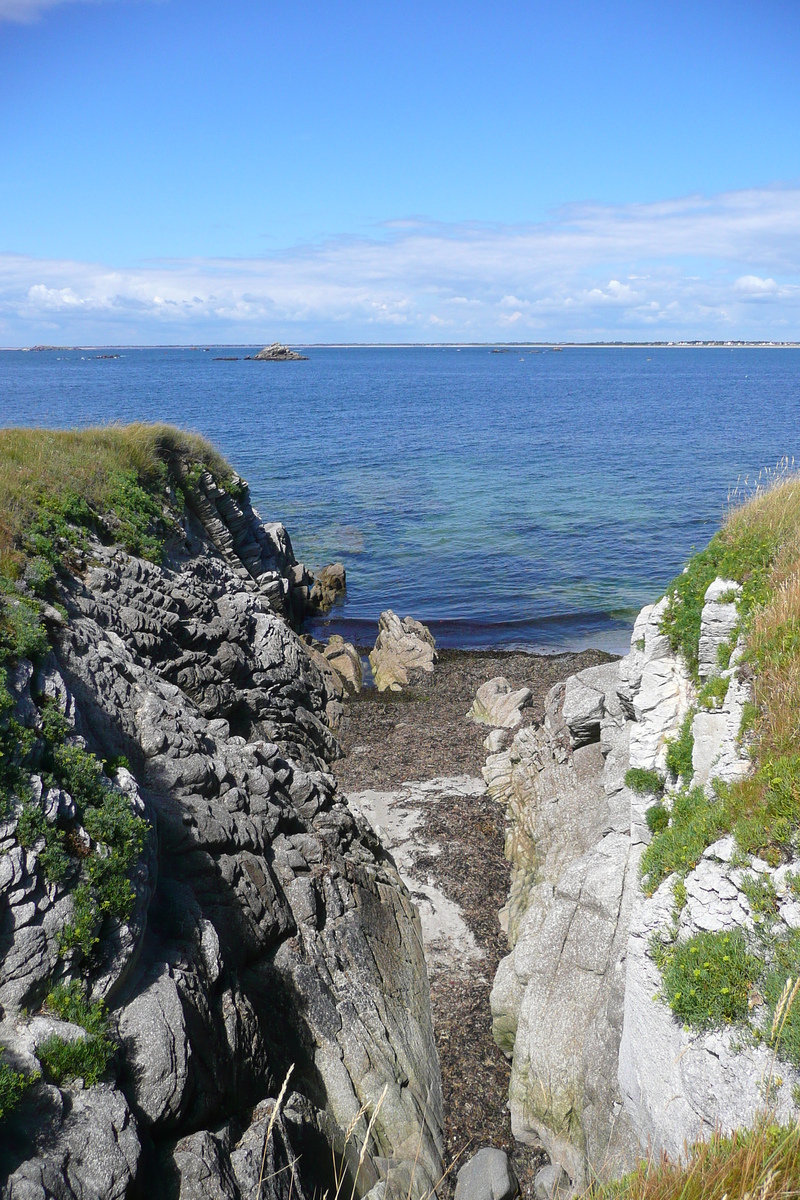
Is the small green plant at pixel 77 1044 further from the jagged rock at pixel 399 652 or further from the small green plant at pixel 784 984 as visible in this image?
the jagged rock at pixel 399 652

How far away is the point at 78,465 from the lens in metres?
21.7

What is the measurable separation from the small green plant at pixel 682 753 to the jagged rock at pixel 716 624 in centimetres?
91

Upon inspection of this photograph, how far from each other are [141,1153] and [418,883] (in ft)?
30.5

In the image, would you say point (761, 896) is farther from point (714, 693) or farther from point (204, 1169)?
point (204, 1169)

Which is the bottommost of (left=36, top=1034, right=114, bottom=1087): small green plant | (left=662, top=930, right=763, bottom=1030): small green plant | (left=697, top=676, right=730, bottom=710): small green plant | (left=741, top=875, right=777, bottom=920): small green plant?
(left=36, top=1034, right=114, bottom=1087): small green plant

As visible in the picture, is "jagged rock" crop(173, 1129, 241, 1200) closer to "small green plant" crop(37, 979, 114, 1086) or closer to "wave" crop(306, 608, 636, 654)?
"small green plant" crop(37, 979, 114, 1086)

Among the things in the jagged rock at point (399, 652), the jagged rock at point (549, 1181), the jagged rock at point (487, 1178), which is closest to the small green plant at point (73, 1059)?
the jagged rock at point (487, 1178)

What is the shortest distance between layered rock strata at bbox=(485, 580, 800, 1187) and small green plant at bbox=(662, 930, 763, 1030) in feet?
0.50

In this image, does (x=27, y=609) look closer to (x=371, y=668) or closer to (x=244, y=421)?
(x=371, y=668)

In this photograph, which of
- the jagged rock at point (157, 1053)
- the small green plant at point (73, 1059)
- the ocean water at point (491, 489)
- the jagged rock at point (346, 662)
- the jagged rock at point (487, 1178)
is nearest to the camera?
the small green plant at point (73, 1059)

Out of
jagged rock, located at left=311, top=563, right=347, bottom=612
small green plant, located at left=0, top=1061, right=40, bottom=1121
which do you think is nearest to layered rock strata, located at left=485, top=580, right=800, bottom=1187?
small green plant, located at left=0, top=1061, right=40, bottom=1121

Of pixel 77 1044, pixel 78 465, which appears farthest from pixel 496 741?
pixel 77 1044

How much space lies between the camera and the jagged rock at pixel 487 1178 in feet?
31.4

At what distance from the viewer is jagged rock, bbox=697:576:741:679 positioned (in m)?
11.6
